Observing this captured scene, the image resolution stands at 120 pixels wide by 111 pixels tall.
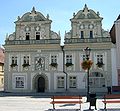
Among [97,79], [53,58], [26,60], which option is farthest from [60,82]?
[26,60]

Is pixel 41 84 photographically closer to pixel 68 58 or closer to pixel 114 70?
pixel 68 58

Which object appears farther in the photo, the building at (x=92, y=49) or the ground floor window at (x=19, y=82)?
the ground floor window at (x=19, y=82)

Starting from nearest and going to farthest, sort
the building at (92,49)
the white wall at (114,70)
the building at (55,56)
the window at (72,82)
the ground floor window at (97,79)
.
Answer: the white wall at (114,70), the ground floor window at (97,79), the building at (92,49), the building at (55,56), the window at (72,82)

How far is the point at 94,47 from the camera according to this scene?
128ft

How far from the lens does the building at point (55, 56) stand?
38844 mm

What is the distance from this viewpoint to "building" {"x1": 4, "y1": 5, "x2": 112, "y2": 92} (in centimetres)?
3884

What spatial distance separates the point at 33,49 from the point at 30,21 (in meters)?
4.20

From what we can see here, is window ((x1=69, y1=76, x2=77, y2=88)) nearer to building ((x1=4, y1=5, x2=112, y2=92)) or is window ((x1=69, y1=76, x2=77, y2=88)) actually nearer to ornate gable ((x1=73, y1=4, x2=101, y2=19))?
building ((x1=4, y1=5, x2=112, y2=92))

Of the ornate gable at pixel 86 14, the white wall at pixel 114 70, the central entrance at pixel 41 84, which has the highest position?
the ornate gable at pixel 86 14

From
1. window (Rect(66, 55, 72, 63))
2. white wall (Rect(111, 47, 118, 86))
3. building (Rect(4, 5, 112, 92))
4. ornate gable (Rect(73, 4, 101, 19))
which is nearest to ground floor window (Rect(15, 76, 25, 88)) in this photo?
building (Rect(4, 5, 112, 92))

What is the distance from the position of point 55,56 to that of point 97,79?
21.0 feet

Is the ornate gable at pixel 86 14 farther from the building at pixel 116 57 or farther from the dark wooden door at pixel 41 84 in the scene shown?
the dark wooden door at pixel 41 84

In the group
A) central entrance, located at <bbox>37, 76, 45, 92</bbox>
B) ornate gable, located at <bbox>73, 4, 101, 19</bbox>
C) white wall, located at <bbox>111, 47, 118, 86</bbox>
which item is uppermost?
ornate gable, located at <bbox>73, 4, 101, 19</bbox>

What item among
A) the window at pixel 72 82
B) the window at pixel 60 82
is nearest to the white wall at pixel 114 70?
the window at pixel 72 82
